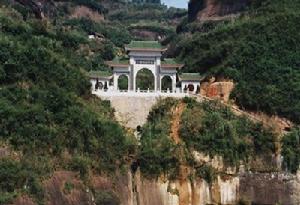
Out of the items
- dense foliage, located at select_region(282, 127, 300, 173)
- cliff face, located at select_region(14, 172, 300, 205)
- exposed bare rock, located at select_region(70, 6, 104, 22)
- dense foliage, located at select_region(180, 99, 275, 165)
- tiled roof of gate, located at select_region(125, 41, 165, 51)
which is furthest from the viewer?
exposed bare rock, located at select_region(70, 6, 104, 22)

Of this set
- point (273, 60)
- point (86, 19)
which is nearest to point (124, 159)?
point (273, 60)

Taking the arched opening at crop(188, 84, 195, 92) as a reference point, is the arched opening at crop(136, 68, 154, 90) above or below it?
above

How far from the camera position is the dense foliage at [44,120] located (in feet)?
140

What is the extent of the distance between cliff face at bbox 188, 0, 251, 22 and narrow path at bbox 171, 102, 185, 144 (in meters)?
22.7

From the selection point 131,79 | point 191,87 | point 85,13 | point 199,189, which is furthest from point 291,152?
point 85,13

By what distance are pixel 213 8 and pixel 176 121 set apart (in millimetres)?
29257

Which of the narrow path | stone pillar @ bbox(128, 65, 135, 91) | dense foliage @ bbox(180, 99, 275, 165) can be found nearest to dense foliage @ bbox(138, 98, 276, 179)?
dense foliage @ bbox(180, 99, 275, 165)

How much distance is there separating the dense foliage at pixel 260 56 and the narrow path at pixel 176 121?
5.86 metres

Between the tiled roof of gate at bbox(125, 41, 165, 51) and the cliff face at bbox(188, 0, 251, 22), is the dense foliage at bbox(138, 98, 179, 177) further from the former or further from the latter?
the cliff face at bbox(188, 0, 251, 22)

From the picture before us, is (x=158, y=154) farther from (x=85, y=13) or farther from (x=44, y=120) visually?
(x=85, y=13)

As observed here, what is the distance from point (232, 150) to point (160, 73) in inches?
340

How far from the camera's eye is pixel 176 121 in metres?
52.2

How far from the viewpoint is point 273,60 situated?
6000cm

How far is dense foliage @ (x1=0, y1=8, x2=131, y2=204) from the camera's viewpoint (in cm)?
4269
